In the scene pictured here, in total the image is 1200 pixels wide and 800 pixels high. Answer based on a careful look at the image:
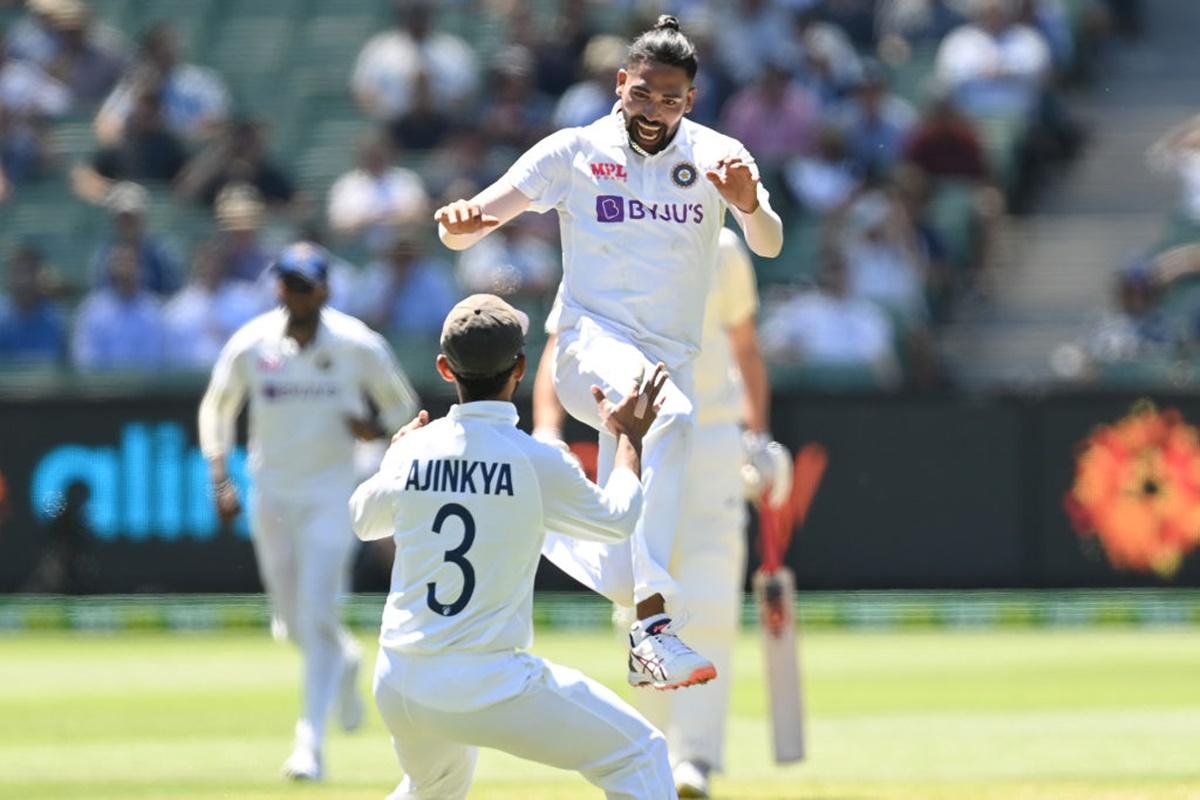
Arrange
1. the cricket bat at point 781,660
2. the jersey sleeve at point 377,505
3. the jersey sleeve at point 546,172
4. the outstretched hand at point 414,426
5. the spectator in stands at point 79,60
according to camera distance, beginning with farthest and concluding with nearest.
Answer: the spectator in stands at point 79,60
the cricket bat at point 781,660
the jersey sleeve at point 546,172
the outstretched hand at point 414,426
the jersey sleeve at point 377,505

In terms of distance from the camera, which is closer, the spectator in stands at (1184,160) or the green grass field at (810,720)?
the green grass field at (810,720)

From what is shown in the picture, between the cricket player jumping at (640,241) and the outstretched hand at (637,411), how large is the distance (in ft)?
2.99

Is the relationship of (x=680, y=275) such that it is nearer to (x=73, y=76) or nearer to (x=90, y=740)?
(x=90, y=740)

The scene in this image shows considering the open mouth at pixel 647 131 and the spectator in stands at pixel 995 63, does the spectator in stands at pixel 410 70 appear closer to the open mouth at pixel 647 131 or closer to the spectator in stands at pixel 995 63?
the spectator in stands at pixel 995 63

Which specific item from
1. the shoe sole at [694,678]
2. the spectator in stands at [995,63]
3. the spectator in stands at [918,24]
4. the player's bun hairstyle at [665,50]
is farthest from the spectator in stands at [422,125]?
the shoe sole at [694,678]

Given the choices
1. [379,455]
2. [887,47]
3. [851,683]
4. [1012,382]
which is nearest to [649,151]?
[851,683]

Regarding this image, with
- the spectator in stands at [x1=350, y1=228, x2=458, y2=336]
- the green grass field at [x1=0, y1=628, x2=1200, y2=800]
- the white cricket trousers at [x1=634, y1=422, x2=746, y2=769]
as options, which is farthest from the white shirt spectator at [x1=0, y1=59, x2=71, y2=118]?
the white cricket trousers at [x1=634, y1=422, x2=746, y2=769]

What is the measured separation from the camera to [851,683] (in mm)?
15359

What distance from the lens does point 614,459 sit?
27.5 ft

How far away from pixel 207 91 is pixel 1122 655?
31.8 ft

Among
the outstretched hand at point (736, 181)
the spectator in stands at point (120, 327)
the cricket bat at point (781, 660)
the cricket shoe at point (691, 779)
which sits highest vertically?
the outstretched hand at point (736, 181)

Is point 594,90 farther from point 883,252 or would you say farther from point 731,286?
point 731,286

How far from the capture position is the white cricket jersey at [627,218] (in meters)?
8.58

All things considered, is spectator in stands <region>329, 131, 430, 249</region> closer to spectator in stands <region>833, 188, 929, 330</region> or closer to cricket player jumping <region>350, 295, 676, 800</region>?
spectator in stands <region>833, 188, 929, 330</region>
